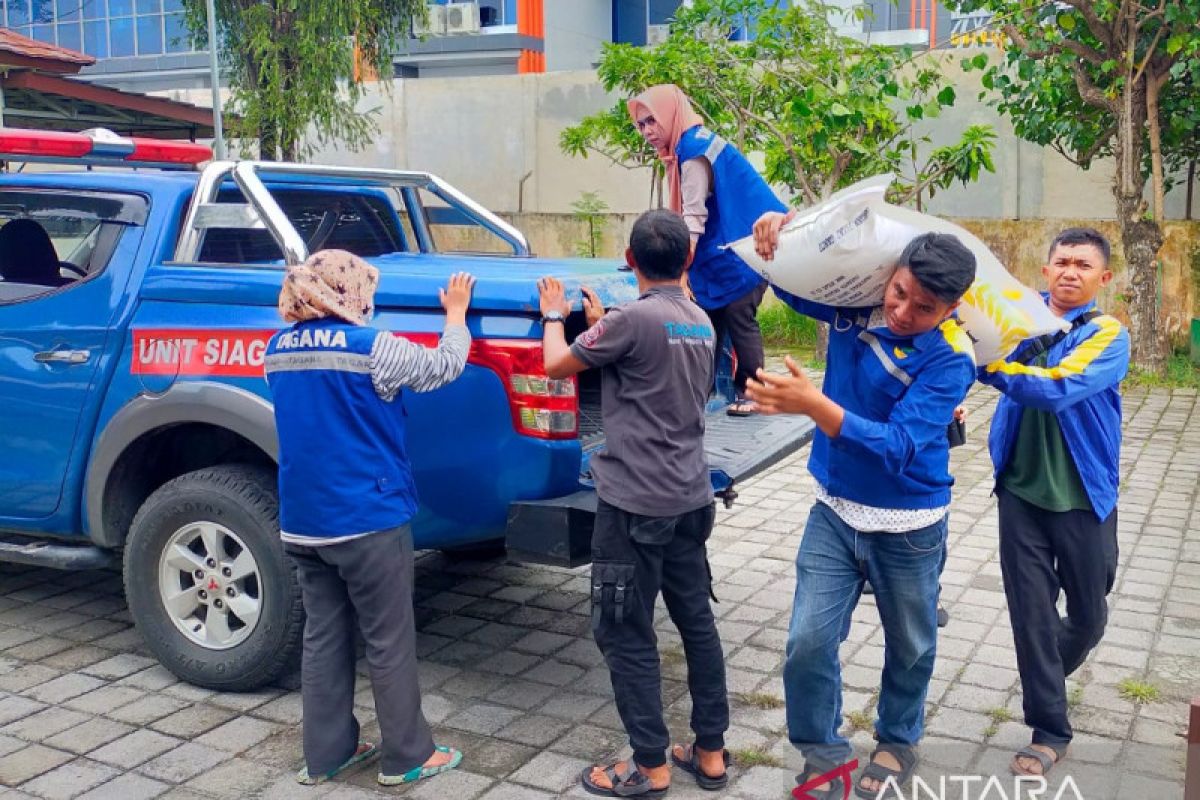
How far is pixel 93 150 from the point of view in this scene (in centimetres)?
571

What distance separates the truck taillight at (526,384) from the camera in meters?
4.05

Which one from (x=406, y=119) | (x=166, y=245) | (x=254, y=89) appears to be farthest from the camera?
(x=406, y=119)

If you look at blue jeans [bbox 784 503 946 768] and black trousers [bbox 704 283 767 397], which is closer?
blue jeans [bbox 784 503 946 768]

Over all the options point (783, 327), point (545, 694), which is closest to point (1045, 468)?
point (545, 694)

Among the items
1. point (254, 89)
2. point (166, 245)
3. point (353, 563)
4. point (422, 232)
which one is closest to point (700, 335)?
point (353, 563)

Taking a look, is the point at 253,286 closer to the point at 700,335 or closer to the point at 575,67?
the point at 700,335

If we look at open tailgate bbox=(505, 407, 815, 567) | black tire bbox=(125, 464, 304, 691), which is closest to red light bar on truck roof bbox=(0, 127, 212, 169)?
black tire bbox=(125, 464, 304, 691)

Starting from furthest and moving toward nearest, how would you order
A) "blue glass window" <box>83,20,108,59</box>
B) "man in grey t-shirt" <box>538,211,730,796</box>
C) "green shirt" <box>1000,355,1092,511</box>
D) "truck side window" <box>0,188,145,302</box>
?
"blue glass window" <box>83,20,108,59</box>
"truck side window" <box>0,188,145,302</box>
"green shirt" <box>1000,355,1092,511</box>
"man in grey t-shirt" <box>538,211,730,796</box>

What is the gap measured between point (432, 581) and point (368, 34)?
11.3 meters

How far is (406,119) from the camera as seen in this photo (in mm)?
16453

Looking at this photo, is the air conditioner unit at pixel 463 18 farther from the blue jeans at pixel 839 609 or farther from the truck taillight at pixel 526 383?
the blue jeans at pixel 839 609

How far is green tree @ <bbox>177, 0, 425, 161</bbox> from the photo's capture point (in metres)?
14.7

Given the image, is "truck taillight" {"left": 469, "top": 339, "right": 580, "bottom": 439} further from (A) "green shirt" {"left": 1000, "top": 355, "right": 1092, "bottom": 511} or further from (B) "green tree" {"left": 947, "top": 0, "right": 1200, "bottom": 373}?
(B) "green tree" {"left": 947, "top": 0, "right": 1200, "bottom": 373}

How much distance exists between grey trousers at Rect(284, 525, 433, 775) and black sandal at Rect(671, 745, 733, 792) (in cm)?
78
